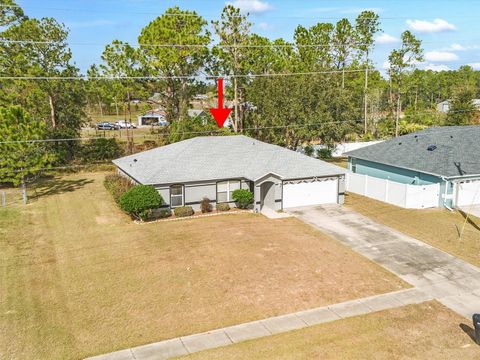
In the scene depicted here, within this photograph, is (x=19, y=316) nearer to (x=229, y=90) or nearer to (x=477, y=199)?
(x=477, y=199)

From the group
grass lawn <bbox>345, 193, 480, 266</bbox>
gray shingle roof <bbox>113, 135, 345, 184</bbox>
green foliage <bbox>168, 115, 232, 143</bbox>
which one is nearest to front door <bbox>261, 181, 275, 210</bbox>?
gray shingle roof <bbox>113, 135, 345, 184</bbox>

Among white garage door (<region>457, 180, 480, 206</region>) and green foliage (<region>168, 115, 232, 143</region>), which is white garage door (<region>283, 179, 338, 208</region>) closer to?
white garage door (<region>457, 180, 480, 206</region>)

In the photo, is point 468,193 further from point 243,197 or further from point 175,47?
point 175,47

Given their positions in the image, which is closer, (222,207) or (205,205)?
(205,205)

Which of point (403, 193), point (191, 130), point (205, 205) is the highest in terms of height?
point (191, 130)

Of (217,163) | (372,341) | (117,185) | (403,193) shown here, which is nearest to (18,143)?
(117,185)

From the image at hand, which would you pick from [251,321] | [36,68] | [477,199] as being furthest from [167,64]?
[251,321]

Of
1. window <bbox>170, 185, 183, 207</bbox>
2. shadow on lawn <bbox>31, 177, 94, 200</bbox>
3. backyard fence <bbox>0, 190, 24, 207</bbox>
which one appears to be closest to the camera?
window <bbox>170, 185, 183, 207</bbox>

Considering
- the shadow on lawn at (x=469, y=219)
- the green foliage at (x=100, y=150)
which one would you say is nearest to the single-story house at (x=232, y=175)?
the shadow on lawn at (x=469, y=219)
